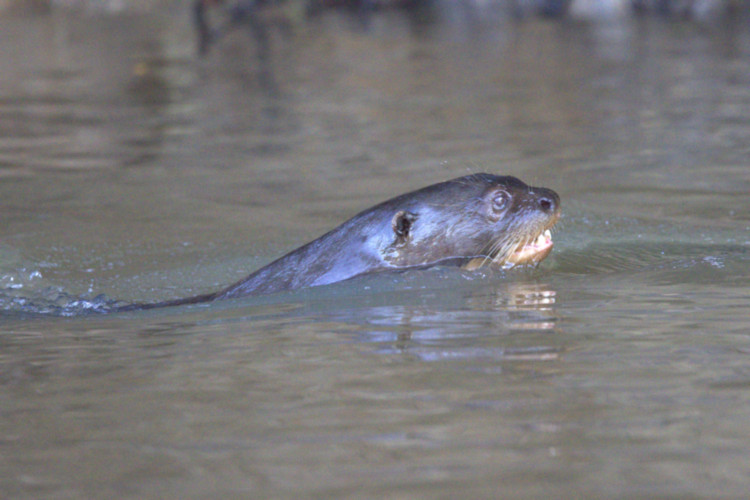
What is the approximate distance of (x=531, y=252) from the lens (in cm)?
445

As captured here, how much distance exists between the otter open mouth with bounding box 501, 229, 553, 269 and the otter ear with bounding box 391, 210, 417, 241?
1.31 feet

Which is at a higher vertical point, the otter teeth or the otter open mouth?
the otter teeth

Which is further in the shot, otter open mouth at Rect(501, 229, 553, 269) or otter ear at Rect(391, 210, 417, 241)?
otter open mouth at Rect(501, 229, 553, 269)

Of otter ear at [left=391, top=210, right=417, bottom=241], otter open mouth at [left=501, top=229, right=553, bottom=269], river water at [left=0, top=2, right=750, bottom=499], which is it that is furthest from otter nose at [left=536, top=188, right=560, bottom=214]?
otter ear at [left=391, top=210, right=417, bottom=241]

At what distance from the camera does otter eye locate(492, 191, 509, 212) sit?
4.41 m

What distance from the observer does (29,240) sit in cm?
624

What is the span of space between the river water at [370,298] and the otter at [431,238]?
13cm

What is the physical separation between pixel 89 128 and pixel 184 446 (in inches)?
314

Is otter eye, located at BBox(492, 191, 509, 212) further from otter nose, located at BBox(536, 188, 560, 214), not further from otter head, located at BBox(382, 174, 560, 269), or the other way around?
otter nose, located at BBox(536, 188, 560, 214)

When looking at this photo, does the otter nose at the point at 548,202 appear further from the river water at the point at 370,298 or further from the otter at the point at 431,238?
Answer: the river water at the point at 370,298

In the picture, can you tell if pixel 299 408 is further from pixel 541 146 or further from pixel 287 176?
pixel 541 146

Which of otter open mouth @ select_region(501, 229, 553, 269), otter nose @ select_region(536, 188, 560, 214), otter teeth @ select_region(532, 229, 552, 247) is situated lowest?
otter open mouth @ select_region(501, 229, 553, 269)

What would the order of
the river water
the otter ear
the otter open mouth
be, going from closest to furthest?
the river water
the otter ear
the otter open mouth

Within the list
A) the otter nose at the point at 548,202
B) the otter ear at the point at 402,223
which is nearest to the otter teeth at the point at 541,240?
the otter nose at the point at 548,202
